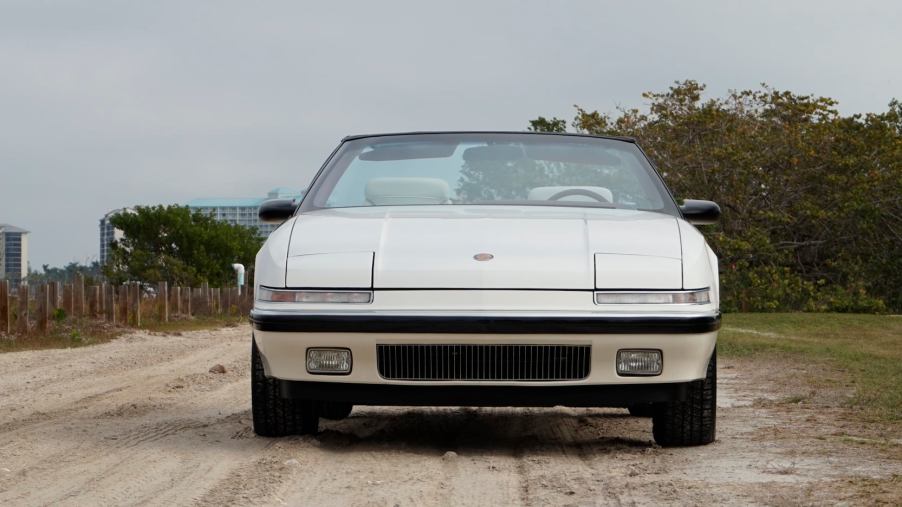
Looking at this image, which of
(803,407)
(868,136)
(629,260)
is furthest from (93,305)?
(868,136)

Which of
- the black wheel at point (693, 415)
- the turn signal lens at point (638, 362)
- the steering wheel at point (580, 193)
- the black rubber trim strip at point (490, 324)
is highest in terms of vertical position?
the steering wheel at point (580, 193)

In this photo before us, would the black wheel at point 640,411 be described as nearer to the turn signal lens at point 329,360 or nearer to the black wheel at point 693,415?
the black wheel at point 693,415

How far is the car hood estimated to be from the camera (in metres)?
5.08

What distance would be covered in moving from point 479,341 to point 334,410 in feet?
6.42

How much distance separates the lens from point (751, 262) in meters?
29.9

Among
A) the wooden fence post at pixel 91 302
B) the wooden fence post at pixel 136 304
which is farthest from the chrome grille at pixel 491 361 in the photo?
the wooden fence post at pixel 136 304

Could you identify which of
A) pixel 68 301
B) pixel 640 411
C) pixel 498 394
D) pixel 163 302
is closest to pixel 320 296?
pixel 498 394

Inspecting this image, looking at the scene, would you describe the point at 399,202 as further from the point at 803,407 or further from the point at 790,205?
the point at 790,205

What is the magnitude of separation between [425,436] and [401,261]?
1.33 meters

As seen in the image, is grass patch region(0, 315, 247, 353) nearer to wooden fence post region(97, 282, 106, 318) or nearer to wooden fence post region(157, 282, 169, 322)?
wooden fence post region(157, 282, 169, 322)

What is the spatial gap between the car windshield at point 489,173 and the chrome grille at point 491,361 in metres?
1.18

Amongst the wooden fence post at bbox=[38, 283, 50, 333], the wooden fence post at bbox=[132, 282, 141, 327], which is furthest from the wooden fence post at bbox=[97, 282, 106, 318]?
the wooden fence post at bbox=[38, 283, 50, 333]

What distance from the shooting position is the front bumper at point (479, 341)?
4.99 m

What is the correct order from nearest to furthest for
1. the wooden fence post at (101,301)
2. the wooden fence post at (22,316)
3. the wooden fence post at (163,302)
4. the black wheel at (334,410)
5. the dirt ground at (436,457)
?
1. the dirt ground at (436,457)
2. the black wheel at (334,410)
3. the wooden fence post at (22,316)
4. the wooden fence post at (101,301)
5. the wooden fence post at (163,302)
